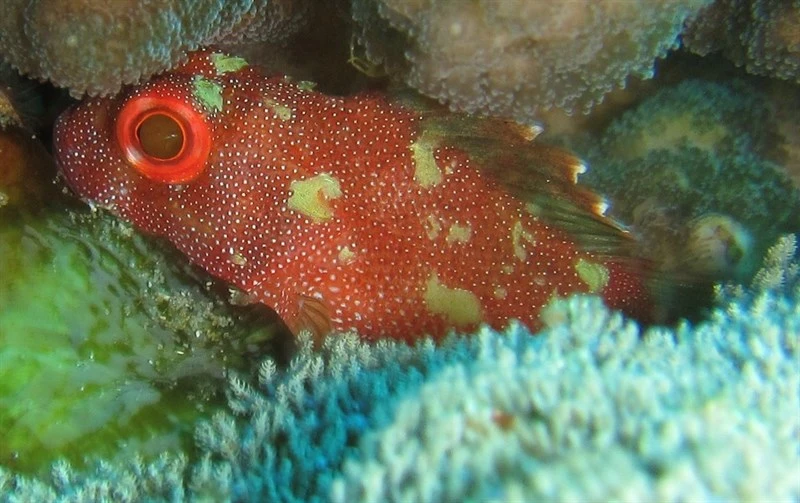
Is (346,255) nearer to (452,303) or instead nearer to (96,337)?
(452,303)

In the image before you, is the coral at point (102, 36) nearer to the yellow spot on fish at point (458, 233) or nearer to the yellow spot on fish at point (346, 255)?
the yellow spot on fish at point (346, 255)

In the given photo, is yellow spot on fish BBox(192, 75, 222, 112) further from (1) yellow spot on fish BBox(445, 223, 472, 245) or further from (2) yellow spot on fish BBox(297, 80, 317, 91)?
(1) yellow spot on fish BBox(445, 223, 472, 245)

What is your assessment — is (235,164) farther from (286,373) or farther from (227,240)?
(286,373)

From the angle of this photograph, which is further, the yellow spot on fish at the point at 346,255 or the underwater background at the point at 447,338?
the yellow spot on fish at the point at 346,255

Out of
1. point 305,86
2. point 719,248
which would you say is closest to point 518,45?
point 305,86

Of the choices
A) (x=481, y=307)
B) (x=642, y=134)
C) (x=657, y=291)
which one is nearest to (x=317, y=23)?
(x=481, y=307)

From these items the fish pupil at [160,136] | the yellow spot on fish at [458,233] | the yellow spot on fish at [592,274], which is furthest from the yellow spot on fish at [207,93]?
the yellow spot on fish at [592,274]

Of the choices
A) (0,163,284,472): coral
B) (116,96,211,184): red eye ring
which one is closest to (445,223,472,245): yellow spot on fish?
(0,163,284,472): coral
